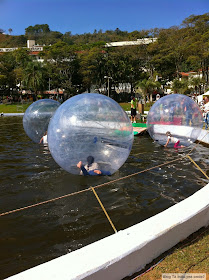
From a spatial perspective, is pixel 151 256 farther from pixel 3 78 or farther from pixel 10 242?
pixel 3 78

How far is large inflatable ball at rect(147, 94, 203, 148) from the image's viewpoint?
954 centimetres

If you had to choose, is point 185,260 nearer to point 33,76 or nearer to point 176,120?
point 176,120

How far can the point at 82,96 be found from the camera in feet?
19.9

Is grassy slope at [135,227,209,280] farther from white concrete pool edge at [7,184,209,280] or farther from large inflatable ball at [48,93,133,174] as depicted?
large inflatable ball at [48,93,133,174]

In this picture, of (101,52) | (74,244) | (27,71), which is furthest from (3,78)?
(74,244)

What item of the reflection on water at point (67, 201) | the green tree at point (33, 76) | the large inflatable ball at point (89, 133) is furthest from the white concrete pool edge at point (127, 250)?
the green tree at point (33, 76)

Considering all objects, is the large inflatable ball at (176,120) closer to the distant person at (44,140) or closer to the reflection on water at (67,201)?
the reflection on water at (67,201)

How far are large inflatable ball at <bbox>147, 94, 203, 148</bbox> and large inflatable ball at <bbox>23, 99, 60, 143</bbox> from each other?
373cm

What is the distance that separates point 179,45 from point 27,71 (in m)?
29.0

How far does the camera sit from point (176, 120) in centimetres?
957

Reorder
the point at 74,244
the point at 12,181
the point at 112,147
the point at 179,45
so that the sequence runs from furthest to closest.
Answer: the point at 179,45, the point at 12,181, the point at 112,147, the point at 74,244

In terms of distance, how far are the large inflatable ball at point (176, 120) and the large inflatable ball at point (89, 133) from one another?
3.95 m

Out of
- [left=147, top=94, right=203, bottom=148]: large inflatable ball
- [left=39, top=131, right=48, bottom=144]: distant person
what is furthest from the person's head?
[left=39, top=131, right=48, bottom=144]: distant person

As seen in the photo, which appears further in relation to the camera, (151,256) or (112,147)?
(112,147)
